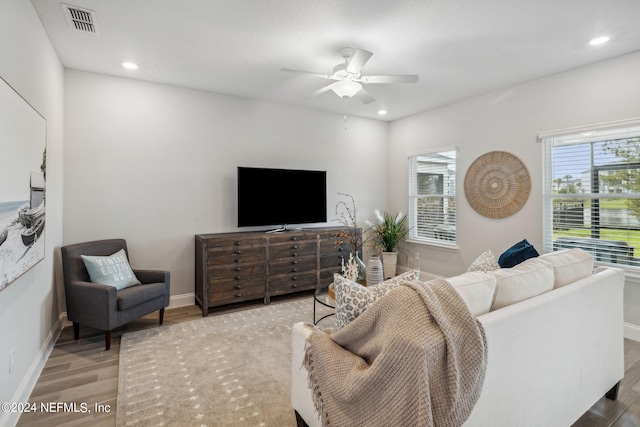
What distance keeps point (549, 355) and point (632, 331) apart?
2.39 m

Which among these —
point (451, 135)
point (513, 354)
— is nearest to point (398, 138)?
point (451, 135)

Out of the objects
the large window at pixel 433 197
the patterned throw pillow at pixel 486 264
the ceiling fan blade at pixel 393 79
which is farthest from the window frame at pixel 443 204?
the patterned throw pillow at pixel 486 264

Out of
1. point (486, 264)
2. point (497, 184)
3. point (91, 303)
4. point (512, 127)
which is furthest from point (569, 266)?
point (91, 303)

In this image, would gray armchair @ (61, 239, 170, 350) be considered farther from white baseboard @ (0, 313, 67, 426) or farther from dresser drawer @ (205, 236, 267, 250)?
dresser drawer @ (205, 236, 267, 250)

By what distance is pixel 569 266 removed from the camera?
1.98 m

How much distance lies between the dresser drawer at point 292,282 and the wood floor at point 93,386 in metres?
1.55

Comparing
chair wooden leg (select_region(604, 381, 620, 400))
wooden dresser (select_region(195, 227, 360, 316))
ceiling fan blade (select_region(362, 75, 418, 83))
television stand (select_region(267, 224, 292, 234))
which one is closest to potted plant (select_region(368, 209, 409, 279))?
wooden dresser (select_region(195, 227, 360, 316))

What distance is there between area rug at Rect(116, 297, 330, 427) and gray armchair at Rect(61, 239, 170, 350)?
27 centimetres

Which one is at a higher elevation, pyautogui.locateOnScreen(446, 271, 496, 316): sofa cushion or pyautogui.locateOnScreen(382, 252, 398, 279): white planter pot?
pyautogui.locateOnScreen(446, 271, 496, 316): sofa cushion

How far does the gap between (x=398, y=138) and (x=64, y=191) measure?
468 centimetres

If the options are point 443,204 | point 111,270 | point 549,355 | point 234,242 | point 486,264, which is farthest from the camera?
point 443,204

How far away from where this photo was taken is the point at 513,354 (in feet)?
4.75

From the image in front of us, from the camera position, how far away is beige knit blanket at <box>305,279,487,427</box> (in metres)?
1.14

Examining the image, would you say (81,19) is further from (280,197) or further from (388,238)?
(388,238)
